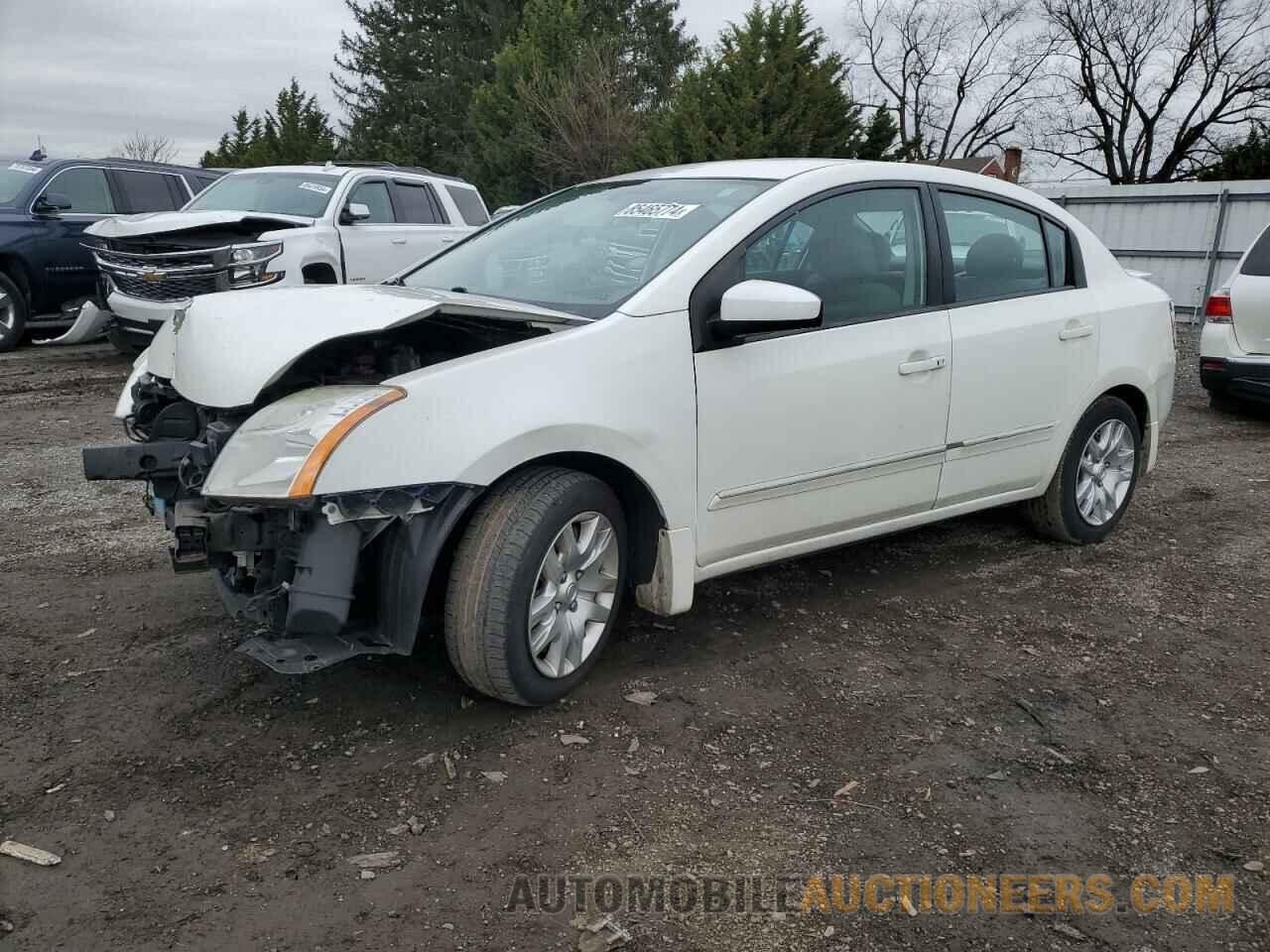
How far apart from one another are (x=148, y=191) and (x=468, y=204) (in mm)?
3569

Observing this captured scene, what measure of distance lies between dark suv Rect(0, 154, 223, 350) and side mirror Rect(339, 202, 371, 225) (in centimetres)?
289

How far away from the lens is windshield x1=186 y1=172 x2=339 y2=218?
10328 millimetres

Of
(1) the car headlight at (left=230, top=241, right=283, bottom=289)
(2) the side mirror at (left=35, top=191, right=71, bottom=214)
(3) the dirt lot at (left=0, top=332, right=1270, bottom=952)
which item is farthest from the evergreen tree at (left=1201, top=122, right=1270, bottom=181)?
(3) the dirt lot at (left=0, top=332, right=1270, bottom=952)

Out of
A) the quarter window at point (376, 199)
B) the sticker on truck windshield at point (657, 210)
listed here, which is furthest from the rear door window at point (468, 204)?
the sticker on truck windshield at point (657, 210)

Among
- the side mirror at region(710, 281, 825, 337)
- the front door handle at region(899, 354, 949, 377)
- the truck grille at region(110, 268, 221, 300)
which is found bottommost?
the front door handle at region(899, 354, 949, 377)

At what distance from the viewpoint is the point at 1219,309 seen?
28.1 ft

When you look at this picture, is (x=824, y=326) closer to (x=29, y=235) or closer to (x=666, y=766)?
(x=666, y=766)

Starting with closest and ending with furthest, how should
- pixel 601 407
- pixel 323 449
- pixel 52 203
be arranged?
pixel 323 449 → pixel 601 407 → pixel 52 203

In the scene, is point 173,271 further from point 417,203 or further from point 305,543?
point 305,543

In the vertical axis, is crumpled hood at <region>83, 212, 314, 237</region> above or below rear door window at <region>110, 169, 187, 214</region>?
below

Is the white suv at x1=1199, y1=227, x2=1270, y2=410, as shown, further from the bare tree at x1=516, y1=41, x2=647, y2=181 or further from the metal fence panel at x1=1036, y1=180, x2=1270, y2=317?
the bare tree at x1=516, y1=41, x2=647, y2=181

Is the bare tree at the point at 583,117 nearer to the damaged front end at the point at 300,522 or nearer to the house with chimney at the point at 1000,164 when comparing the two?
the house with chimney at the point at 1000,164

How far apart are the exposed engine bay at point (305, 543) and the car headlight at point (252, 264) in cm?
627

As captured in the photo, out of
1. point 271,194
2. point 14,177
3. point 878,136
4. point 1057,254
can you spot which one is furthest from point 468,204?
point 878,136
